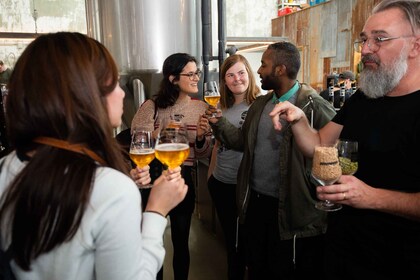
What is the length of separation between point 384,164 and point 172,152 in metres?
0.85

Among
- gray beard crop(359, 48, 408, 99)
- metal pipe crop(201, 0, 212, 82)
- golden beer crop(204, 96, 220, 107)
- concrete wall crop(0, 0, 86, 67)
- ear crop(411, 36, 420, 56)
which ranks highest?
concrete wall crop(0, 0, 86, 67)

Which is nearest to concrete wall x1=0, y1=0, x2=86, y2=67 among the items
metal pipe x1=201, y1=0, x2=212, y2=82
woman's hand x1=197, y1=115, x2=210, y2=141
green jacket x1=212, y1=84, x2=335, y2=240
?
metal pipe x1=201, y1=0, x2=212, y2=82

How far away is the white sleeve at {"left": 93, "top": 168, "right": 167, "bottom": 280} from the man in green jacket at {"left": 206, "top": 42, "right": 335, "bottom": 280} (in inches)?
54.0

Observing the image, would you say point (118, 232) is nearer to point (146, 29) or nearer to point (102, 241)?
point (102, 241)

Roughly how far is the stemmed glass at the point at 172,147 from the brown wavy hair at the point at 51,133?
0.46 m

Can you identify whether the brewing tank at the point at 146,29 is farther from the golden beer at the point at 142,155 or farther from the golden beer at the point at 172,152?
the golden beer at the point at 172,152

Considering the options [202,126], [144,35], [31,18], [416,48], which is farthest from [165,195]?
[31,18]

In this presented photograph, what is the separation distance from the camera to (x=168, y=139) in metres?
1.42

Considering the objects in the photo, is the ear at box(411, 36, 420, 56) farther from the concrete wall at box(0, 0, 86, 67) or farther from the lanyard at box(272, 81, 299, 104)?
the concrete wall at box(0, 0, 86, 67)

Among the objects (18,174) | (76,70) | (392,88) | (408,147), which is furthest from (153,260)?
(392,88)

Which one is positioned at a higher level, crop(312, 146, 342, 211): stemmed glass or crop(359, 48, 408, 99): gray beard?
crop(359, 48, 408, 99): gray beard

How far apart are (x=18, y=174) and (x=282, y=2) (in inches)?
358

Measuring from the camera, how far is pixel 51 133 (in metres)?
0.86

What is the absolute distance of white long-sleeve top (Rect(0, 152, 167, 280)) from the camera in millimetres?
830
